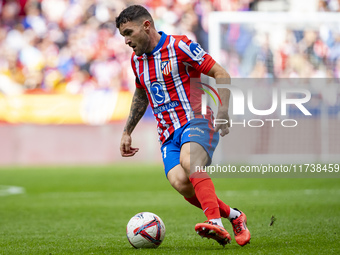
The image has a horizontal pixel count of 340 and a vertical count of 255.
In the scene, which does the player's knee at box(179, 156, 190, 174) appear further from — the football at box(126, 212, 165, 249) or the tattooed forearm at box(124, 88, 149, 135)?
the tattooed forearm at box(124, 88, 149, 135)

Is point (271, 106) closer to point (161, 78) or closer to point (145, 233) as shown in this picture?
point (161, 78)

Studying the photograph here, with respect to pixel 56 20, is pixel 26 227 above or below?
below

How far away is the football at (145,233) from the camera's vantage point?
4445 millimetres

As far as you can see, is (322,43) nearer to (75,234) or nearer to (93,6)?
(93,6)

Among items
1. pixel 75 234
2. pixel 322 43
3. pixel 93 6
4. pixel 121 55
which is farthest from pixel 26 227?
pixel 93 6

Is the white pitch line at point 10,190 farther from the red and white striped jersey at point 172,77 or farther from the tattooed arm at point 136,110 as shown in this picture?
the red and white striped jersey at point 172,77

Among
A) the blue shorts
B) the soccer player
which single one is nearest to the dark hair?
the soccer player

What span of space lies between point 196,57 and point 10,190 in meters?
7.18

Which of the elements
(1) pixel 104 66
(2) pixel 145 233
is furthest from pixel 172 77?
(1) pixel 104 66

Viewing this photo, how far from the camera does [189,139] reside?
4398 mm

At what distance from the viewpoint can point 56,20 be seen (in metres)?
18.8

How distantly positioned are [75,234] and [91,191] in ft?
16.6

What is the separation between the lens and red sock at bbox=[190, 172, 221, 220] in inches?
165

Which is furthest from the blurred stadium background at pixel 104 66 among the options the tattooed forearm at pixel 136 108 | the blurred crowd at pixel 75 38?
the tattooed forearm at pixel 136 108
